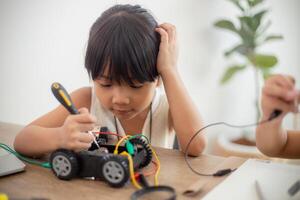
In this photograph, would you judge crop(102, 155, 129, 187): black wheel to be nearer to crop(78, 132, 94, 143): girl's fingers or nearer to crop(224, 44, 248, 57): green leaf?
crop(78, 132, 94, 143): girl's fingers

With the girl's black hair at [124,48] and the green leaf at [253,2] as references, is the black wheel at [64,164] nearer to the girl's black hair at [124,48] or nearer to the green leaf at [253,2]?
the girl's black hair at [124,48]

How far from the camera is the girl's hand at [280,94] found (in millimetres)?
485

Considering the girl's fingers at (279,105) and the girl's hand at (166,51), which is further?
the girl's hand at (166,51)

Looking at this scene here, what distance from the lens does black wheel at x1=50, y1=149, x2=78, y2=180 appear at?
54cm

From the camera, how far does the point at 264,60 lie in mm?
2082

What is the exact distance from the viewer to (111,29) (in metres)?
0.74

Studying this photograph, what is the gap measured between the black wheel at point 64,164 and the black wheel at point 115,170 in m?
0.05

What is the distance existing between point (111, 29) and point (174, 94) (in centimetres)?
21

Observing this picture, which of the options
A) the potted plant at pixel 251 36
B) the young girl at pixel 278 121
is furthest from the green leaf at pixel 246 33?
the young girl at pixel 278 121

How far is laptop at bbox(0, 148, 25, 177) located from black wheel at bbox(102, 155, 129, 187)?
6.6 inches

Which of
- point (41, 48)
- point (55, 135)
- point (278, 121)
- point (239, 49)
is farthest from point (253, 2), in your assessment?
point (55, 135)

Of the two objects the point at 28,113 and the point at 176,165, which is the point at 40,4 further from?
the point at 176,165

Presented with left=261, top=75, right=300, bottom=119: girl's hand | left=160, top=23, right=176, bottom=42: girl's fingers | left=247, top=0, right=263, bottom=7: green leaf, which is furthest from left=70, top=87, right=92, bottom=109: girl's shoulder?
left=247, top=0, right=263, bottom=7: green leaf

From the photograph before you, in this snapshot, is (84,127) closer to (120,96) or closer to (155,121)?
(120,96)
